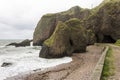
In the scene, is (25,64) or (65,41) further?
(65,41)

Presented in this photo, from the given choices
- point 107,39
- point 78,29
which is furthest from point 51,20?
point 78,29

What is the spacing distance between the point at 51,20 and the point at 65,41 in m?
45.7

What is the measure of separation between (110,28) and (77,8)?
24.4 metres

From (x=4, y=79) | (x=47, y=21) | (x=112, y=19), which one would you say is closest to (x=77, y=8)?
(x=47, y=21)

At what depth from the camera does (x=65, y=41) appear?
34.7 meters

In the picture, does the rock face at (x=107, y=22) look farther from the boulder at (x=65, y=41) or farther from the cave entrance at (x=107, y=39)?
the boulder at (x=65, y=41)

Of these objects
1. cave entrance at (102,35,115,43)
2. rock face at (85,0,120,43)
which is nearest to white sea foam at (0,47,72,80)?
rock face at (85,0,120,43)

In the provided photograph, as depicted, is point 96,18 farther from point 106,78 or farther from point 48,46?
point 106,78

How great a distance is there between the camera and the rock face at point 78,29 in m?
34.0

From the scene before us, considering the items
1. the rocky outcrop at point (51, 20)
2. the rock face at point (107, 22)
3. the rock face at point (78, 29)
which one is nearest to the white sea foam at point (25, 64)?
the rock face at point (78, 29)

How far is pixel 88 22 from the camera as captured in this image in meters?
67.0

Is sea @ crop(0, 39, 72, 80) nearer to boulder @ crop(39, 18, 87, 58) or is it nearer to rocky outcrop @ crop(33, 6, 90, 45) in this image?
boulder @ crop(39, 18, 87, 58)

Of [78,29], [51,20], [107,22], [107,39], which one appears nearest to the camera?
[78,29]

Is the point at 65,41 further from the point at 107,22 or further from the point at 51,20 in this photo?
the point at 51,20
